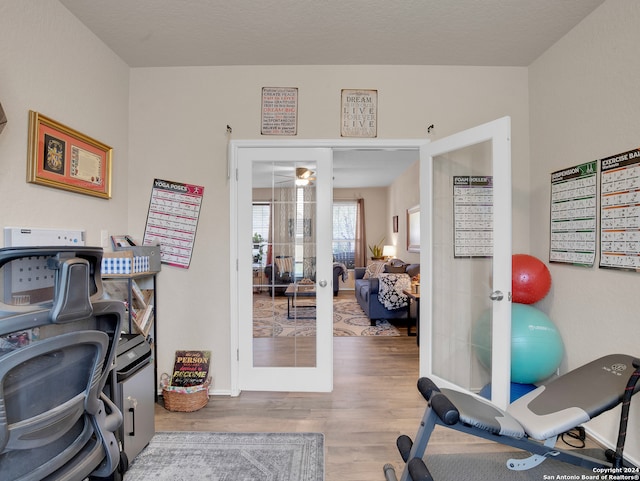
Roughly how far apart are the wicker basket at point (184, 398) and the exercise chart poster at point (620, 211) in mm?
2925

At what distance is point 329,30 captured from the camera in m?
2.11

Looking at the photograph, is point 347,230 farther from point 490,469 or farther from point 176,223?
point 490,469

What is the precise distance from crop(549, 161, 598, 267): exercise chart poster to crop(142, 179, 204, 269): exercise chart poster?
2.78m

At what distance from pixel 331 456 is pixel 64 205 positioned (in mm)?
2292

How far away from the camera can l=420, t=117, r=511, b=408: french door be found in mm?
2035

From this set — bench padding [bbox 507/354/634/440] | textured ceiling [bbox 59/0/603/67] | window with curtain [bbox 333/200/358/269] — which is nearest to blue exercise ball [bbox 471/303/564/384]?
bench padding [bbox 507/354/634/440]

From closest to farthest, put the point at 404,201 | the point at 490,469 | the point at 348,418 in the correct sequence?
the point at 490,469 → the point at 348,418 → the point at 404,201

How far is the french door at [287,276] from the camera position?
8.43 ft

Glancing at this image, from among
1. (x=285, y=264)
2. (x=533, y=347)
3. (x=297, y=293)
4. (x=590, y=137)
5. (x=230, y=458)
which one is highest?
(x=590, y=137)

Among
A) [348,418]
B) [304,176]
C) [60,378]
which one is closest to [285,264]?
[304,176]

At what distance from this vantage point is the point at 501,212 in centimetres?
202

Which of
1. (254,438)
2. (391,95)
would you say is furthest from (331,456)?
(391,95)

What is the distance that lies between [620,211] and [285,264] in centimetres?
227

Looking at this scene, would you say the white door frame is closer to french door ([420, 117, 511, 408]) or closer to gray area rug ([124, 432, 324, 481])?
french door ([420, 117, 511, 408])
